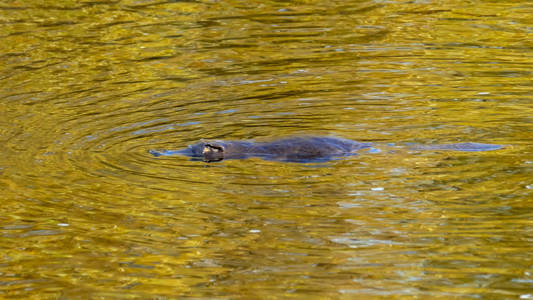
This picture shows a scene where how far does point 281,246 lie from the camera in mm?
5980

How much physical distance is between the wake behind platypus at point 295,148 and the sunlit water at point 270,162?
133 millimetres

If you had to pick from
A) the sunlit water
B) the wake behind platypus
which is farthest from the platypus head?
the sunlit water

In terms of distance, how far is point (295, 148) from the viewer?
7738 mm

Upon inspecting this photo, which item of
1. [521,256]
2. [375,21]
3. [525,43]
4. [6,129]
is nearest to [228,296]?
[521,256]

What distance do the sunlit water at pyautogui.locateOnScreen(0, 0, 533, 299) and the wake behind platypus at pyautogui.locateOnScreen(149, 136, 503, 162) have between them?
133mm

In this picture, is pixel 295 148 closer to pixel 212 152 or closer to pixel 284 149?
pixel 284 149

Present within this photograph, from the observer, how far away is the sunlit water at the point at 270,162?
18.5 ft

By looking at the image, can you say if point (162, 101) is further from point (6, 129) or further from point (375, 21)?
point (375, 21)

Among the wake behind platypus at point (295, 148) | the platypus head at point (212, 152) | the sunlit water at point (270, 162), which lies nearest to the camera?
the sunlit water at point (270, 162)

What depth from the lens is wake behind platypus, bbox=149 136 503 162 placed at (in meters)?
7.71

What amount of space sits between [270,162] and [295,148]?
268 millimetres

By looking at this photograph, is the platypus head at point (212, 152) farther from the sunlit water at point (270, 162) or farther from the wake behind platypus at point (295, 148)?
the sunlit water at point (270, 162)

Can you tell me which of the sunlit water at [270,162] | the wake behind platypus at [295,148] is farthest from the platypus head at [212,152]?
the sunlit water at [270,162]

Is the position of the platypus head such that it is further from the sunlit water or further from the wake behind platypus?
the sunlit water
